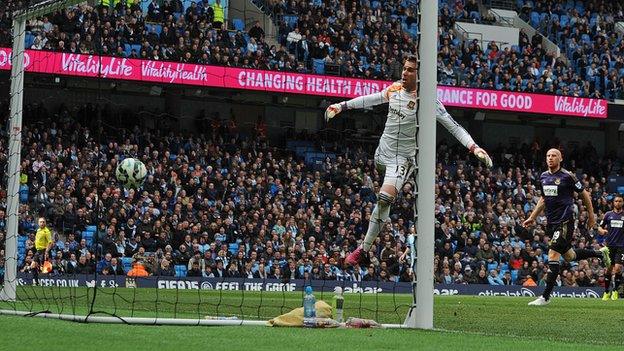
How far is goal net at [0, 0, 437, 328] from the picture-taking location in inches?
1107

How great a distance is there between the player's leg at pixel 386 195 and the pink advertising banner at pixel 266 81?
1675cm

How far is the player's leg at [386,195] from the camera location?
44.4ft

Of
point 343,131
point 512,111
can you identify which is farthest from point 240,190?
point 512,111

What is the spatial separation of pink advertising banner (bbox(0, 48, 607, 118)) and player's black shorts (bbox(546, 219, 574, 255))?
49.2 ft

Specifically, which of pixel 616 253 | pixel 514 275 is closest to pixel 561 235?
pixel 616 253

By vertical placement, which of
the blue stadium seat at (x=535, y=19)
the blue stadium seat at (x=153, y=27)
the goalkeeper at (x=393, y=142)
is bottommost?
the goalkeeper at (x=393, y=142)

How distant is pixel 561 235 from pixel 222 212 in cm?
1407

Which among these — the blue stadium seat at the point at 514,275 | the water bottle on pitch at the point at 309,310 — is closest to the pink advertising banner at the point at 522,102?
the blue stadium seat at the point at 514,275

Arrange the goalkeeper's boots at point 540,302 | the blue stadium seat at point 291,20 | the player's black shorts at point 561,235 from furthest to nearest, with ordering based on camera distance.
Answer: the blue stadium seat at point 291,20
the goalkeeper's boots at point 540,302
the player's black shorts at point 561,235

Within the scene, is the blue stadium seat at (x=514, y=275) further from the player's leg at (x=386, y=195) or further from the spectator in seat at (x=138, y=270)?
the player's leg at (x=386, y=195)

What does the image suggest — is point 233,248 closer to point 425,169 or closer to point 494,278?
point 494,278

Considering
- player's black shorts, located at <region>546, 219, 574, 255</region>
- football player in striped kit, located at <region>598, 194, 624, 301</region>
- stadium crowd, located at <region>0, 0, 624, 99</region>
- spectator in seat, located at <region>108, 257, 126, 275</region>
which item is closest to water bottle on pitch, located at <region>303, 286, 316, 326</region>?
player's black shorts, located at <region>546, 219, 574, 255</region>

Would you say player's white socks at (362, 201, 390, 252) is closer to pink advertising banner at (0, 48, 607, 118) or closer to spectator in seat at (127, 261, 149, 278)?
spectator in seat at (127, 261, 149, 278)

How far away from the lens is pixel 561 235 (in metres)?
17.7
